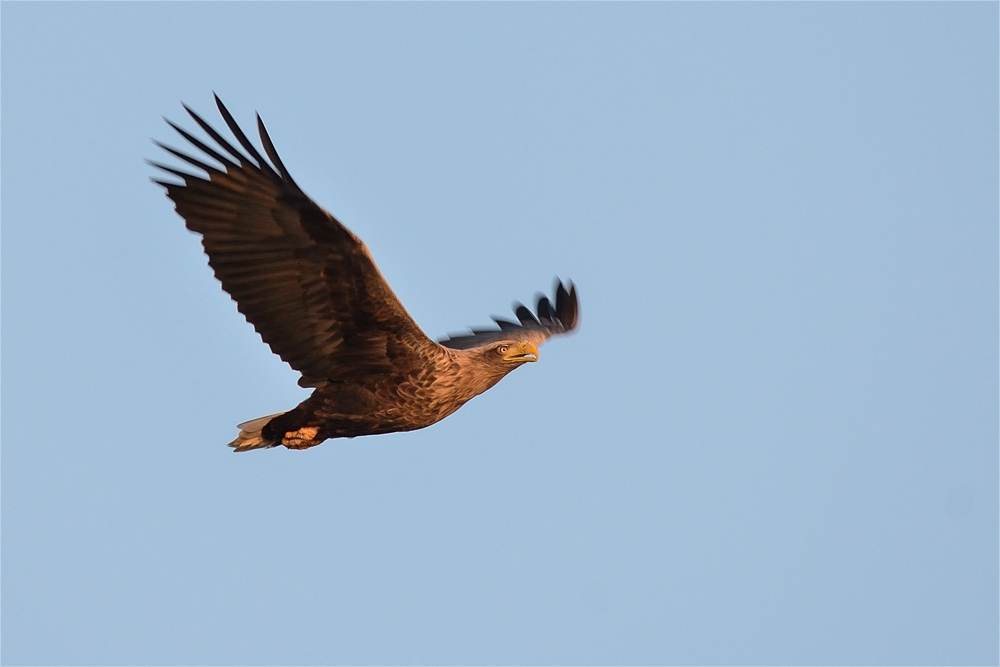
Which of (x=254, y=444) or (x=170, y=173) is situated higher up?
(x=170, y=173)

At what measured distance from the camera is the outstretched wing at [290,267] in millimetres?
9414

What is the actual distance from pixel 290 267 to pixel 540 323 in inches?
179

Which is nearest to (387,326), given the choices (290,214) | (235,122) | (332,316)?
(332,316)

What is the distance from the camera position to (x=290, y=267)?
9711 millimetres

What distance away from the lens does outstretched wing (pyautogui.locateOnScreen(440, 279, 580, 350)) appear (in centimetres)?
1347

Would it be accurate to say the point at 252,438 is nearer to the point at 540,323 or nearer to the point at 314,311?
the point at 314,311

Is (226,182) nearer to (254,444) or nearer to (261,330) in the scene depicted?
(261,330)

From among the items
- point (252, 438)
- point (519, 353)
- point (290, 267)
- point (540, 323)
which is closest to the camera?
point (290, 267)

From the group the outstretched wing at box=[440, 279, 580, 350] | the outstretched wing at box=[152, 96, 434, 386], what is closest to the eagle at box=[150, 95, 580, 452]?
the outstretched wing at box=[152, 96, 434, 386]

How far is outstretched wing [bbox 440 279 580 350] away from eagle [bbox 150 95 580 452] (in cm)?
273

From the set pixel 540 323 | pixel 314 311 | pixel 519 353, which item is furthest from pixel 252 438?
pixel 540 323

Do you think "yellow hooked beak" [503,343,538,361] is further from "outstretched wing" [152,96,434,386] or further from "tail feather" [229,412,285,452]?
"tail feather" [229,412,285,452]

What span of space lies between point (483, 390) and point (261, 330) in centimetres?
172

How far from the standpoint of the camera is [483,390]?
10.6 meters
